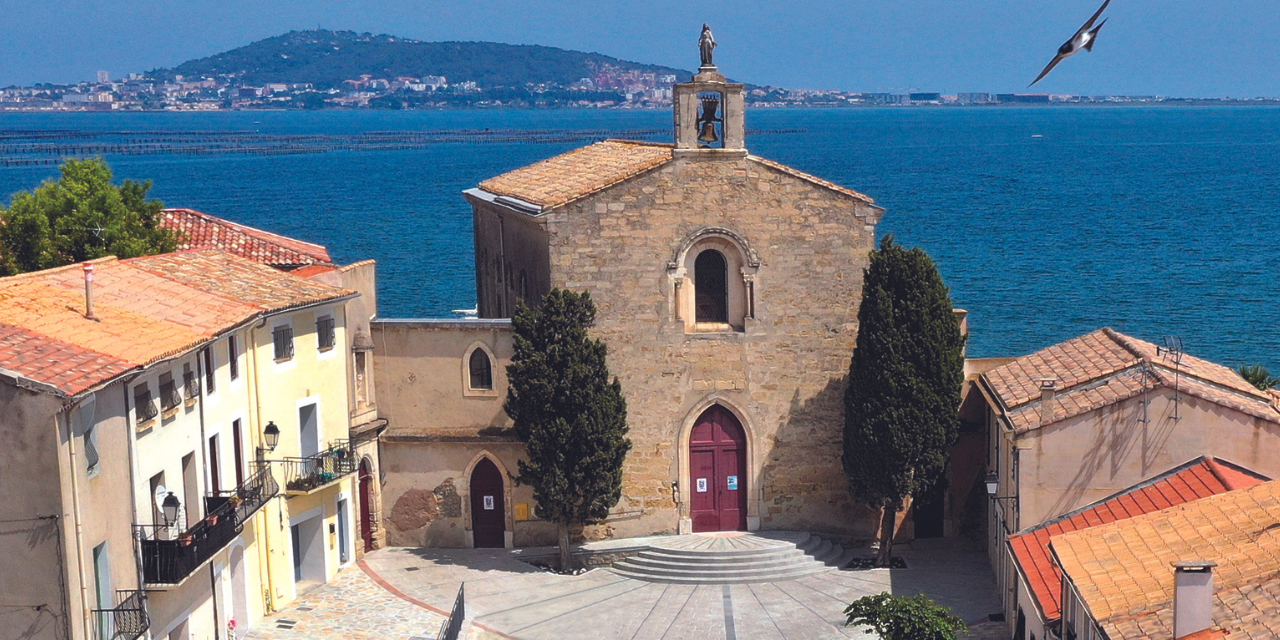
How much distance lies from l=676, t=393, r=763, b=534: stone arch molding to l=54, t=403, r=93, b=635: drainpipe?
15438 millimetres

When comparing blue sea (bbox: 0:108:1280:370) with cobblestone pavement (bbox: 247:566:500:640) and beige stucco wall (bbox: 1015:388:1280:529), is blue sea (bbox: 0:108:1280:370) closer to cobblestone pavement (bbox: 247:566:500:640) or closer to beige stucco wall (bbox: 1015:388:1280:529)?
beige stucco wall (bbox: 1015:388:1280:529)

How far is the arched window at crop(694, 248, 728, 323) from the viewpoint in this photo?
35719 mm

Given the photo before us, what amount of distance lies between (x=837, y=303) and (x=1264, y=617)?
642 inches

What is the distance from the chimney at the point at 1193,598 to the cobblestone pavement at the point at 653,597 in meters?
9.32

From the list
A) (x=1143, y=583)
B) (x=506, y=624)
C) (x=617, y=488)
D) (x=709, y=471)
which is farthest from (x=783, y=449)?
(x=1143, y=583)

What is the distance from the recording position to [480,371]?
3631 centimetres

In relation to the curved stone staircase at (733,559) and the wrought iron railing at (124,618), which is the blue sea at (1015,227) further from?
the wrought iron railing at (124,618)

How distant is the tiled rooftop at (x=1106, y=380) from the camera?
97.1 feet

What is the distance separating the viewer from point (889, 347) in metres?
33.7

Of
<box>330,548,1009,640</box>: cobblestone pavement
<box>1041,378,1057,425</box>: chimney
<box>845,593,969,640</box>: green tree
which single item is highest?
<box>1041,378,1057,425</box>: chimney

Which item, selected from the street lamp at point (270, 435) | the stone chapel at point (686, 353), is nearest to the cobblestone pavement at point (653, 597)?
the stone chapel at point (686, 353)

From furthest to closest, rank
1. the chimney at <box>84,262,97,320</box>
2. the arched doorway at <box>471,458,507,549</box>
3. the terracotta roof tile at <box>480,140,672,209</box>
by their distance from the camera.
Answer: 1. the arched doorway at <box>471,458,507,549</box>
2. the terracotta roof tile at <box>480,140,672,209</box>
3. the chimney at <box>84,262,97,320</box>

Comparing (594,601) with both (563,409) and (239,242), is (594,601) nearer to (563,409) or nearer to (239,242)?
(563,409)

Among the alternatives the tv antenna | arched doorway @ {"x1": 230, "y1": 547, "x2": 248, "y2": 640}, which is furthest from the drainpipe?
the tv antenna
